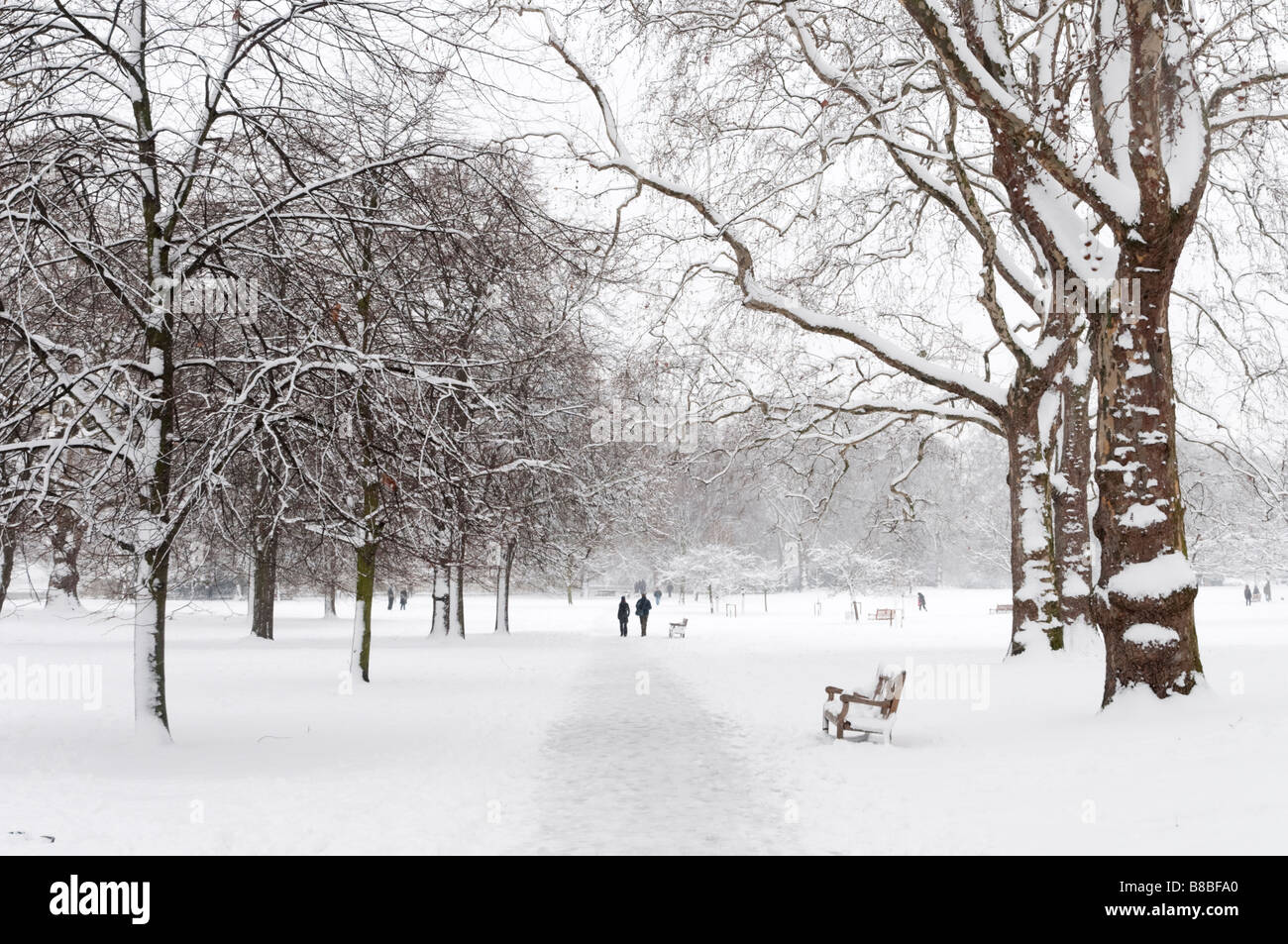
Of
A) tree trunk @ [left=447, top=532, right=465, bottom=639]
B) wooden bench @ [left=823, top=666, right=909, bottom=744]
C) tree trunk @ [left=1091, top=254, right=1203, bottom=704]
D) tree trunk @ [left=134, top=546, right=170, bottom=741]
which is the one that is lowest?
tree trunk @ [left=447, top=532, right=465, bottom=639]

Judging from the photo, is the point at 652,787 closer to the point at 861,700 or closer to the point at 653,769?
the point at 653,769

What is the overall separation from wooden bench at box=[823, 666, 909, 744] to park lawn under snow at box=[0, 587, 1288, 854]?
0.69 ft

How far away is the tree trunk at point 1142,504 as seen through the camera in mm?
8266

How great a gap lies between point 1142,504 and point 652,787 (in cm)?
531

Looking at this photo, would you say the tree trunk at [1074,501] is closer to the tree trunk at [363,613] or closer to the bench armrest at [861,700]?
the bench armrest at [861,700]

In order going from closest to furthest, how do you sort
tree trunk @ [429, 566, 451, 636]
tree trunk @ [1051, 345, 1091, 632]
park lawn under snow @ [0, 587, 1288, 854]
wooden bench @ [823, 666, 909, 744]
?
park lawn under snow @ [0, 587, 1288, 854]
wooden bench @ [823, 666, 909, 744]
tree trunk @ [1051, 345, 1091, 632]
tree trunk @ [429, 566, 451, 636]

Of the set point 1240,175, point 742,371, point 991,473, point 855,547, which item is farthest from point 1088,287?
point 991,473

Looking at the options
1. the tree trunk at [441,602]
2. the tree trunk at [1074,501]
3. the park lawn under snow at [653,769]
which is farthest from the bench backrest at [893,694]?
the tree trunk at [441,602]

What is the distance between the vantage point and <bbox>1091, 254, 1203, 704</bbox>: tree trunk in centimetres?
827

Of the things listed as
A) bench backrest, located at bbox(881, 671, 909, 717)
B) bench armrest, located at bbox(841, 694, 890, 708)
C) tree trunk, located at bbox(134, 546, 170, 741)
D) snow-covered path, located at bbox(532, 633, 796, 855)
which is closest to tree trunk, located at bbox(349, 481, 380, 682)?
snow-covered path, located at bbox(532, 633, 796, 855)

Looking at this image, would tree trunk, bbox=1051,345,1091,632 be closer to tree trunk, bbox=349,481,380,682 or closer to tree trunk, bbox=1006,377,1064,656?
tree trunk, bbox=1006,377,1064,656

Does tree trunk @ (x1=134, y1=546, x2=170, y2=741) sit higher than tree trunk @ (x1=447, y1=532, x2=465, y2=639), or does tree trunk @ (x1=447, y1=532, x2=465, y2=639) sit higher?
tree trunk @ (x1=134, y1=546, x2=170, y2=741)

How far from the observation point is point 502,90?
22.4ft
